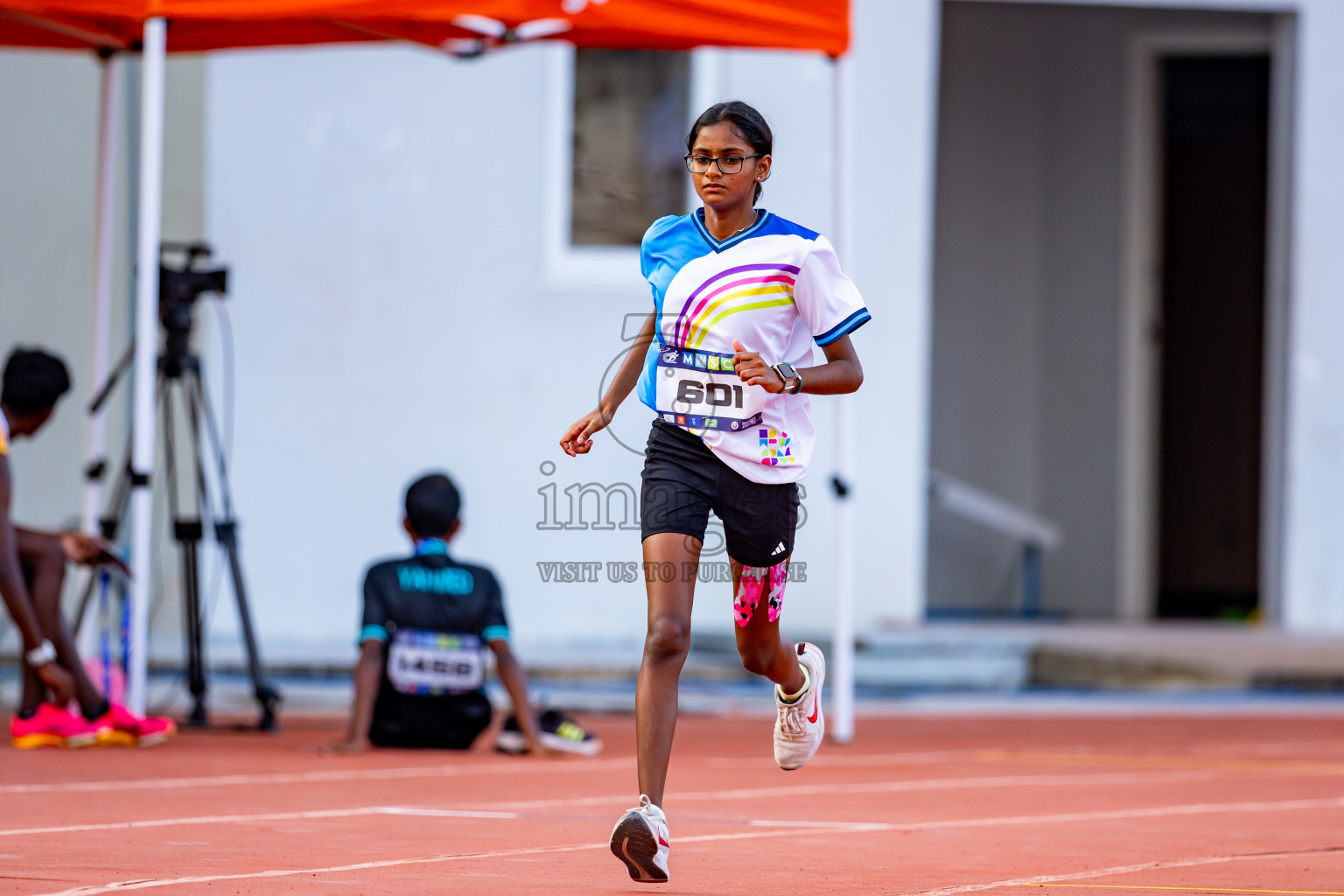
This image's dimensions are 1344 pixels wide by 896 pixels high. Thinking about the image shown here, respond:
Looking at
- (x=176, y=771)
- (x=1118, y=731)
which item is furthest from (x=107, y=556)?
(x=1118, y=731)

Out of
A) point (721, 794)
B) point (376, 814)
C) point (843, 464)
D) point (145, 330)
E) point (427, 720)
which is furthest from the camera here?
point (843, 464)

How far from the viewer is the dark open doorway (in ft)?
40.5

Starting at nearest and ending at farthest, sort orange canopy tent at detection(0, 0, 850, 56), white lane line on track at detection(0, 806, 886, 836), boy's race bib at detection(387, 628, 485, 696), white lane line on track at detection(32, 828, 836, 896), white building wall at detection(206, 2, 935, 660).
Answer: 1. white lane line on track at detection(32, 828, 836, 896)
2. white lane line on track at detection(0, 806, 886, 836)
3. orange canopy tent at detection(0, 0, 850, 56)
4. boy's race bib at detection(387, 628, 485, 696)
5. white building wall at detection(206, 2, 935, 660)

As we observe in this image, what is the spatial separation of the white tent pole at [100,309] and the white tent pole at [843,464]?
295 centimetres

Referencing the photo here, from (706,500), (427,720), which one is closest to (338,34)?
(427,720)

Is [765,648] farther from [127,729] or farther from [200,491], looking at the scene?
[200,491]

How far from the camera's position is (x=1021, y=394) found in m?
12.5

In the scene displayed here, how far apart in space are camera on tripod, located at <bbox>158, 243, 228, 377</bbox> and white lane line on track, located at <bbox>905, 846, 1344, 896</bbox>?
4.07 meters

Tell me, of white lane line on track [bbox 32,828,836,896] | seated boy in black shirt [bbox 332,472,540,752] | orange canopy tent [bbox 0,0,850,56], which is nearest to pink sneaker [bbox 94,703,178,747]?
seated boy in black shirt [bbox 332,472,540,752]

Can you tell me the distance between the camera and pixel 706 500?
380 centimetres

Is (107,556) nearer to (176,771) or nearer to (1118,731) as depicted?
(176,771)

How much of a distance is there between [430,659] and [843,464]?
1.71 metres

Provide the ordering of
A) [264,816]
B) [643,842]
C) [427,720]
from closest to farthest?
[643,842] < [264,816] < [427,720]

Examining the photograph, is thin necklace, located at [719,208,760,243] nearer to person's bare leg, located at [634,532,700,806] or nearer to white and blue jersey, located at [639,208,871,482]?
white and blue jersey, located at [639,208,871,482]
